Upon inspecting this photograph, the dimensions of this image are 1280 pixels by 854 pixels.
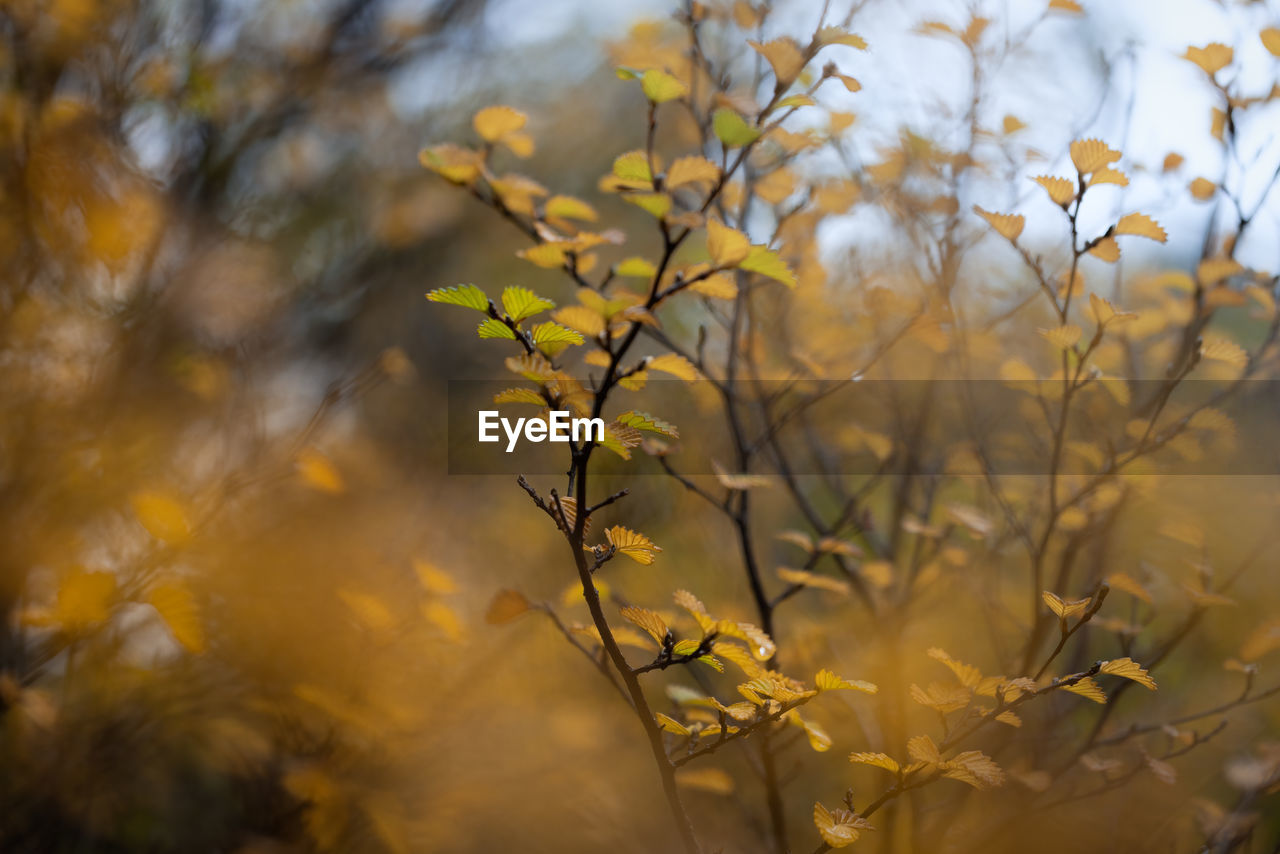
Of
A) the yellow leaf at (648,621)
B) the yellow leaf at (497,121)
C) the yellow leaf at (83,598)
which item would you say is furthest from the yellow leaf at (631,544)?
the yellow leaf at (83,598)

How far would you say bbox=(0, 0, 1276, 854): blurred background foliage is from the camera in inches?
66.0

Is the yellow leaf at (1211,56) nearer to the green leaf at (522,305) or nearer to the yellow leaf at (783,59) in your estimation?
the yellow leaf at (783,59)

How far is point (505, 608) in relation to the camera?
1004mm

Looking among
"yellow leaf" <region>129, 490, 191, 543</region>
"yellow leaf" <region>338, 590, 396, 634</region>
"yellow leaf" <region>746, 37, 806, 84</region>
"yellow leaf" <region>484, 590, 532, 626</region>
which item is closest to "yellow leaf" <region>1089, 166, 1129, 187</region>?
"yellow leaf" <region>746, 37, 806, 84</region>

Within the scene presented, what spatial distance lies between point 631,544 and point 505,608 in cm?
31

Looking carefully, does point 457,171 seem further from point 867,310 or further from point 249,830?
point 249,830

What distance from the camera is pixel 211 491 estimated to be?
1907mm

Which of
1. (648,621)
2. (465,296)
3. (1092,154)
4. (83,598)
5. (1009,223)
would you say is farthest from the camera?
(83,598)

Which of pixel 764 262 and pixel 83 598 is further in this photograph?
pixel 83 598

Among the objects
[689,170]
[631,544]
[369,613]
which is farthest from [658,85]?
[369,613]

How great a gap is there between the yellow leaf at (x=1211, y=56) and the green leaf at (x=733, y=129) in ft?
3.16

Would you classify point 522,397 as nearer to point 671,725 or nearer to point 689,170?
point 689,170

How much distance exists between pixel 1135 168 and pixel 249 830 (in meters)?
2.83

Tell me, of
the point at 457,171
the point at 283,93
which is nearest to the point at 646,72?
the point at 457,171
